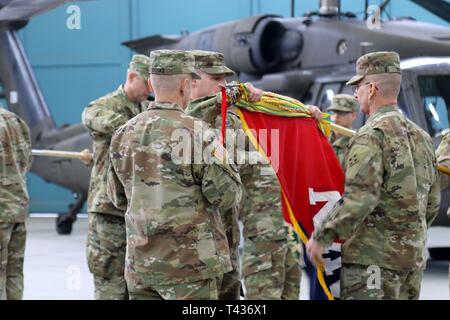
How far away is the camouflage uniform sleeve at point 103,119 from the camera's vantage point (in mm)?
5254

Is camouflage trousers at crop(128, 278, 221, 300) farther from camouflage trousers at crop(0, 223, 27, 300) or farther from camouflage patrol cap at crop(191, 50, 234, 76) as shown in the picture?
camouflage trousers at crop(0, 223, 27, 300)

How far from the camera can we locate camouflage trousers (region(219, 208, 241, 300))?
4.29m

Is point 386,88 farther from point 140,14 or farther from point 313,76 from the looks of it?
point 140,14

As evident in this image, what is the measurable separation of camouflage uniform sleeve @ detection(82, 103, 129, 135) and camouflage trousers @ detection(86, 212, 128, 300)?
1.74ft

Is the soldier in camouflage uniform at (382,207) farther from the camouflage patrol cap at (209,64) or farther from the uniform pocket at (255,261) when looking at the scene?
the uniform pocket at (255,261)

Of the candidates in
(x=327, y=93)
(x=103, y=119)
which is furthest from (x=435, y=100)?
(x=103, y=119)

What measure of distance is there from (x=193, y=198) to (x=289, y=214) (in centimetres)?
82

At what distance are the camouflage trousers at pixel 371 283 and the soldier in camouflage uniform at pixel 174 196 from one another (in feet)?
1.87

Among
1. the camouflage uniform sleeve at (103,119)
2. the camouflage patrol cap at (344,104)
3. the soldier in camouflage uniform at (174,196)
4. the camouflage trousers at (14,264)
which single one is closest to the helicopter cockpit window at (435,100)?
the camouflage patrol cap at (344,104)

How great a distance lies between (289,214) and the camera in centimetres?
421

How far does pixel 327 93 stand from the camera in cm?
859

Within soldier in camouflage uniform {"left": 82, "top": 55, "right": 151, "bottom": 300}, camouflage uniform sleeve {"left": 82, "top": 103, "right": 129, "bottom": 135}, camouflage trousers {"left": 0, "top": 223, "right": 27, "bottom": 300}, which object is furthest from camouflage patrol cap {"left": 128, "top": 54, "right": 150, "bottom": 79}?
camouflage trousers {"left": 0, "top": 223, "right": 27, "bottom": 300}

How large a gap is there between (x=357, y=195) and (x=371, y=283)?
0.41 metres
